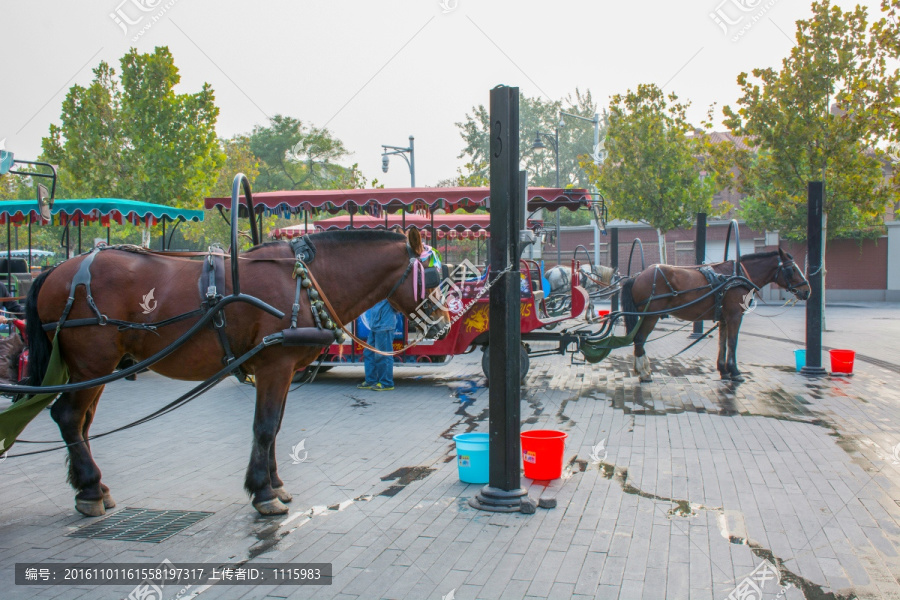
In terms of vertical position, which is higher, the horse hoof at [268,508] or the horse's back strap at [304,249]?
the horse's back strap at [304,249]

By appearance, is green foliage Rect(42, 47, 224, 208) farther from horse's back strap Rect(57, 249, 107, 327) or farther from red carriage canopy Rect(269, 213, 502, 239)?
horse's back strap Rect(57, 249, 107, 327)

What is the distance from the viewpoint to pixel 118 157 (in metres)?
18.8

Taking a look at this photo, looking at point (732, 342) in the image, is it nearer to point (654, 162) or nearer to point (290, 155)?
point (654, 162)

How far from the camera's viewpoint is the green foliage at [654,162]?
2281cm

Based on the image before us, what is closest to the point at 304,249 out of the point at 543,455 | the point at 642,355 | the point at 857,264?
Answer: the point at 543,455

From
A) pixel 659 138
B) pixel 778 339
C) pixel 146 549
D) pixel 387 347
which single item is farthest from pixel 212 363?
pixel 659 138

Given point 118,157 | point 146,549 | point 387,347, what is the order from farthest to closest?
point 118,157 → point 387,347 → point 146,549

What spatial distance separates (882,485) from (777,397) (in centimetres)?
372

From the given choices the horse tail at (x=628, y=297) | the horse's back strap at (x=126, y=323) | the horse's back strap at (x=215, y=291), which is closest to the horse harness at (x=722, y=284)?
the horse tail at (x=628, y=297)

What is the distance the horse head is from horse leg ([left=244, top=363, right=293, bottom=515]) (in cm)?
864

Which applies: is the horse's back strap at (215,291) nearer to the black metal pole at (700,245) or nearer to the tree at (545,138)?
the black metal pole at (700,245)

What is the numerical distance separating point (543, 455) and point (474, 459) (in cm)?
56

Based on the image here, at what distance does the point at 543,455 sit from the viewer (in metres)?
5.47

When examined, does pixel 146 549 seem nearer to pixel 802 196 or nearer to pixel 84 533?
pixel 84 533
